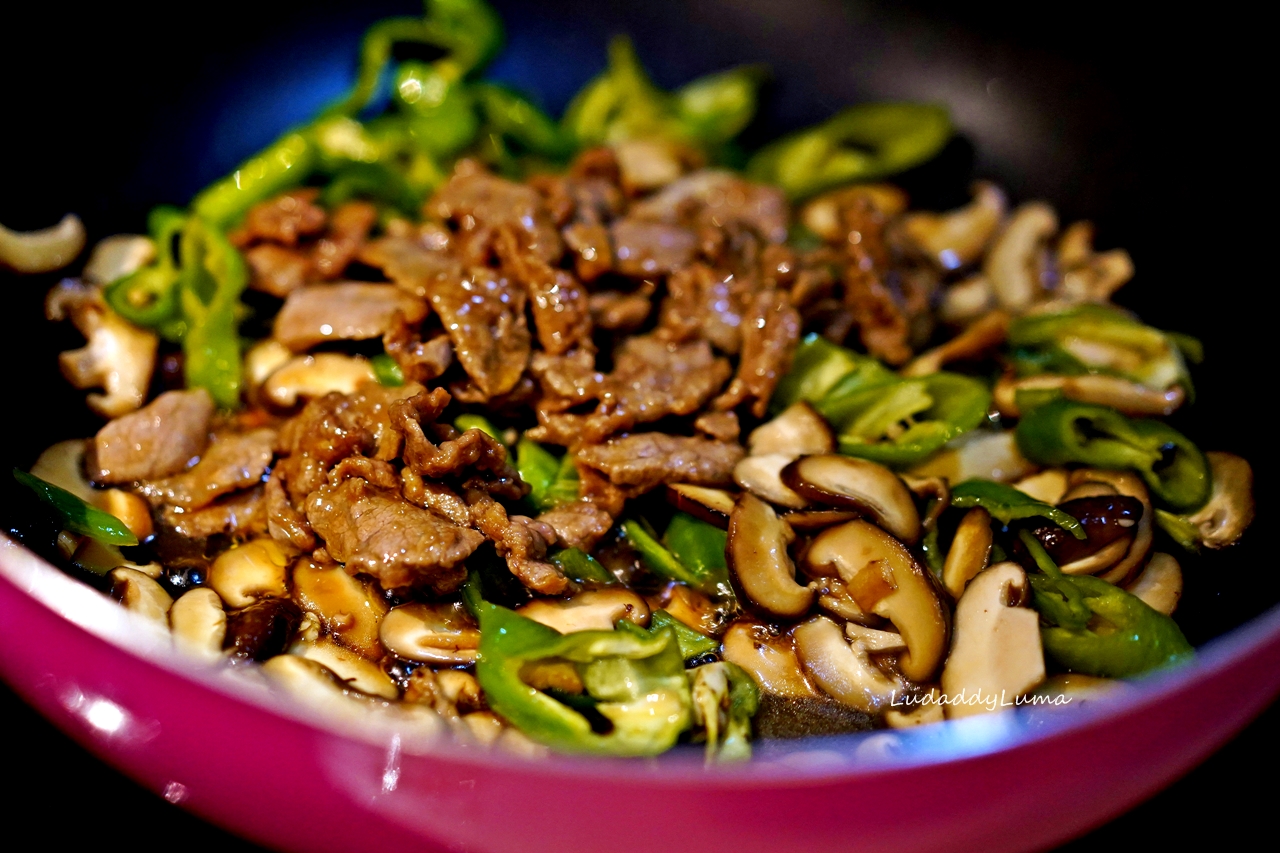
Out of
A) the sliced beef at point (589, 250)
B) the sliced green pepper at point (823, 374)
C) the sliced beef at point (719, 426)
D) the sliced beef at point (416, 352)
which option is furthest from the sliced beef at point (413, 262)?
the sliced green pepper at point (823, 374)

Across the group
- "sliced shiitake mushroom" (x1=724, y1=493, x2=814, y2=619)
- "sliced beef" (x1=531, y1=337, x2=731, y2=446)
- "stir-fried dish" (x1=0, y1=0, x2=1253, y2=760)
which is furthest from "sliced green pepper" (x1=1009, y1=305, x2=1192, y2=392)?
"sliced shiitake mushroom" (x1=724, y1=493, x2=814, y2=619)

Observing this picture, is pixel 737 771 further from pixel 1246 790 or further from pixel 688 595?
pixel 1246 790

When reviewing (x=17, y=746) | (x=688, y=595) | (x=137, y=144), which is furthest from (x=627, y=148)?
(x=17, y=746)

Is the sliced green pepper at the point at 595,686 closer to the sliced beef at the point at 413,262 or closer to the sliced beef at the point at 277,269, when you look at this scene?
the sliced beef at the point at 413,262

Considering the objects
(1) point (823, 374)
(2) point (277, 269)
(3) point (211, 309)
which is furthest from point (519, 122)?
(1) point (823, 374)

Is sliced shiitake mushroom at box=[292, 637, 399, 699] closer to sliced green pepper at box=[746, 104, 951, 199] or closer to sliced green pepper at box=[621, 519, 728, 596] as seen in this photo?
sliced green pepper at box=[621, 519, 728, 596]

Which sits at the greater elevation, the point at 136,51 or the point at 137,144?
the point at 136,51
